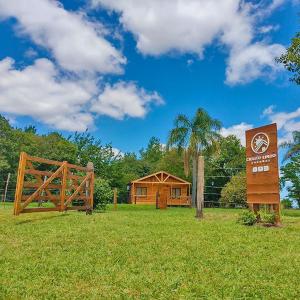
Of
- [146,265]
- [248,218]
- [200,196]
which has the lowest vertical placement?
[146,265]

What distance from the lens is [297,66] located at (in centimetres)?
1739

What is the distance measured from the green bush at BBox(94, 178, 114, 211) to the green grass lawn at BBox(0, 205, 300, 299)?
359 inches

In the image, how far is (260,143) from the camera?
12.0 m

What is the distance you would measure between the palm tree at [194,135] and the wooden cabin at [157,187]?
1222cm

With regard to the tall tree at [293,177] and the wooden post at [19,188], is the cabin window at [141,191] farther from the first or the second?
the wooden post at [19,188]

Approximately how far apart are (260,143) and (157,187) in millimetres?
34232

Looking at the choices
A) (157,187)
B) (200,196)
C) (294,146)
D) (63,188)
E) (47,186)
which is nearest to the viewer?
(47,186)

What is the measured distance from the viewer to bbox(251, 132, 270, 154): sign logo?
11820 mm

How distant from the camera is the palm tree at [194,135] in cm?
3259

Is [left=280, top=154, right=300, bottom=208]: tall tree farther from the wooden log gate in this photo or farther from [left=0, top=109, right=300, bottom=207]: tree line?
the wooden log gate

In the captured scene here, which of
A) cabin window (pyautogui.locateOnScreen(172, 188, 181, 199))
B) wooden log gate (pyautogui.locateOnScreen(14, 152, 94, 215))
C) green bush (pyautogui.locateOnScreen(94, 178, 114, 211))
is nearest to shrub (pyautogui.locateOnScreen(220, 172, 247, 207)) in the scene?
cabin window (pyautogui.locateOnScreen(172, 188, 181, 199))

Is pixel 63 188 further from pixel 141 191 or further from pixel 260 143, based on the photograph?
pixel 141 191

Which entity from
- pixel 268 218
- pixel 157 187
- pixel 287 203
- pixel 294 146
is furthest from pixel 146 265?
pixel 157 187

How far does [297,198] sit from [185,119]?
16113 millimetres
